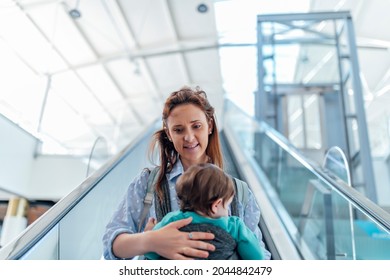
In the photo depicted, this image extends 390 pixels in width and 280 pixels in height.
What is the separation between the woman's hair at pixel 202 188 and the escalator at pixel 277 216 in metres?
0.60

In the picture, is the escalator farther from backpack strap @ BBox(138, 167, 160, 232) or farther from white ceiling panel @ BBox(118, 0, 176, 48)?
white ceiling panel @ BBox(118, 0, 176, 48)

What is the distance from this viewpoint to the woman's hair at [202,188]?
1.37m


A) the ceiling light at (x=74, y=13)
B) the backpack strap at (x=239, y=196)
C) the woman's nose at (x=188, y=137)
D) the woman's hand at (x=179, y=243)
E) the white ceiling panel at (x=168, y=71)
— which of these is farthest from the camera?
the white ceiling panel at (x=168, y=71)

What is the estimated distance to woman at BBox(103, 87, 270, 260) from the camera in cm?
132

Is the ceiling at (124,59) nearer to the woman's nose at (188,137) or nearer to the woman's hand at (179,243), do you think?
the woman's nose at (188,137)

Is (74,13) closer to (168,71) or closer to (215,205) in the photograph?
(168,71)

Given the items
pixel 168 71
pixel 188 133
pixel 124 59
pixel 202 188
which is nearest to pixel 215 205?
pixel 202 188

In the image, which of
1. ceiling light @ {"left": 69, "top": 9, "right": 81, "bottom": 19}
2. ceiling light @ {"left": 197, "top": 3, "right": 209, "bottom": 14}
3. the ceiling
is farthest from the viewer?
ceiling light @ {"left": 197, "top": 3, "right": 209, "bottom": 14}

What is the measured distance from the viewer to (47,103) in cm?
830

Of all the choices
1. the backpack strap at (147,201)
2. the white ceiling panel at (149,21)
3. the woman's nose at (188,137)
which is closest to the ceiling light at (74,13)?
the white ceiling panel at (149,21)

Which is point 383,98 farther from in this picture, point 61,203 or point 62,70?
point 61,203

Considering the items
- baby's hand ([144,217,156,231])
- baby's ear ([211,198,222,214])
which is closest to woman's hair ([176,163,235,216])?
baby's ear ([211,198,222,214])

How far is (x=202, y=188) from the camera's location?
1.37m
